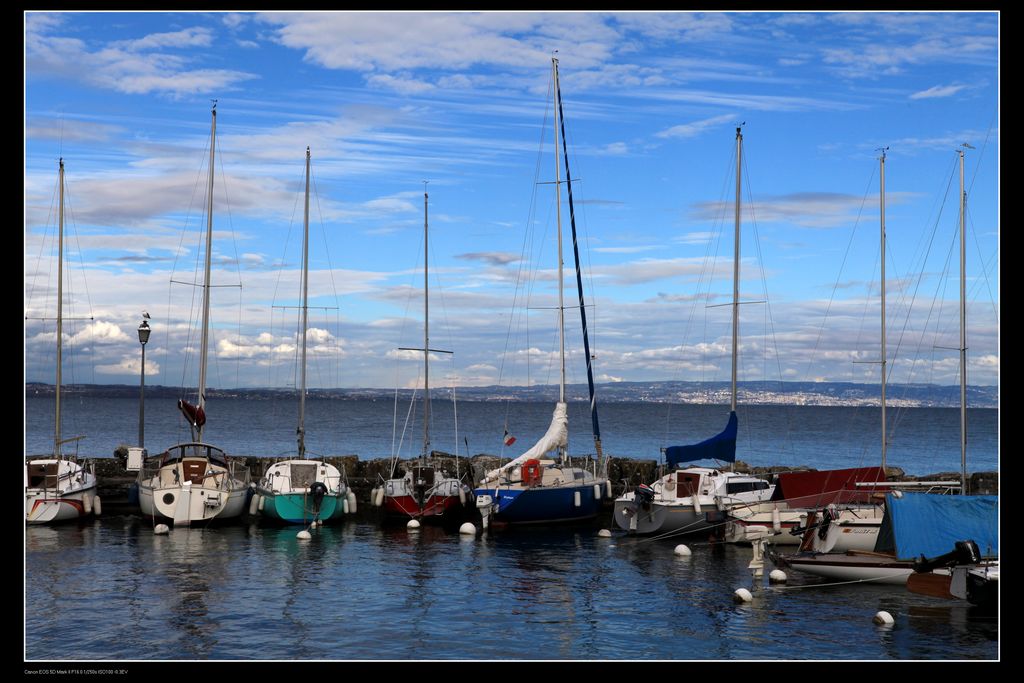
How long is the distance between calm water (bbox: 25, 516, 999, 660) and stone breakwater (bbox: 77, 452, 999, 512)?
860 cm

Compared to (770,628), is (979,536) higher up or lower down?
higher up

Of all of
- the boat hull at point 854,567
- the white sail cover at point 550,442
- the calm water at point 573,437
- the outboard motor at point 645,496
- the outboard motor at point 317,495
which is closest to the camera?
the boat hull at point 854,567

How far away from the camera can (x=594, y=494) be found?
36656 mm

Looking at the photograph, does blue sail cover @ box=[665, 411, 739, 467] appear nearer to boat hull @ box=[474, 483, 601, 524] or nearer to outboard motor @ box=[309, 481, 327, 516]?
boat hull @ box=[474, 483, 601, 524]

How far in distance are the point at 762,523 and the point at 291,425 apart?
403 feet

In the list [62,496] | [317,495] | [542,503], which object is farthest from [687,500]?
[62,496]

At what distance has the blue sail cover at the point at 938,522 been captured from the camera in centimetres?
2420

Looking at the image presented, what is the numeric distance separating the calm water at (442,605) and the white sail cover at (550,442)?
4948mm

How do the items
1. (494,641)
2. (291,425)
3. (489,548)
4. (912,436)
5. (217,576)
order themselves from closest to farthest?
1. (494,641)
2. (217,576)
3. (489,548)
4. (912,436)
5. (291,425)

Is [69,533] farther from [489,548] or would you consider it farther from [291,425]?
[291,425]

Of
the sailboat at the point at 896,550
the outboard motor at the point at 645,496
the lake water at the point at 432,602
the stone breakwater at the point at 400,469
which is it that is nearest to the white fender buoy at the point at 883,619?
the lake water at the point at 432,602

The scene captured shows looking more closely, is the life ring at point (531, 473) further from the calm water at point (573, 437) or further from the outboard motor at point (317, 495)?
the calm water at point (573, 437)

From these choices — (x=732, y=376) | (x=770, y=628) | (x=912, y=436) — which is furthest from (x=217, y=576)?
(x=912, y=436)

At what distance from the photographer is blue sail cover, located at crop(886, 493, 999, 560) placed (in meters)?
24.2
